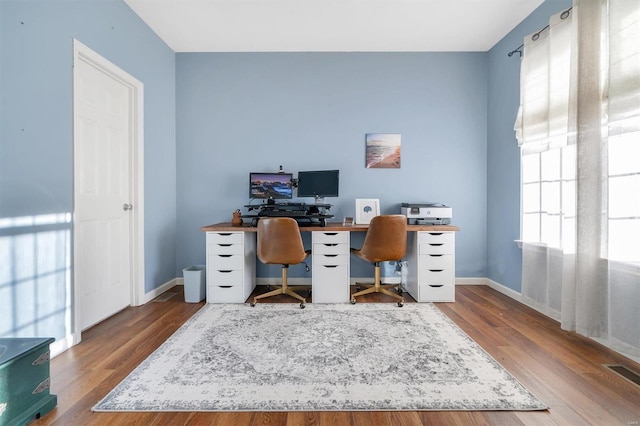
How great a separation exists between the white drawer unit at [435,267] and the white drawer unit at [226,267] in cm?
183

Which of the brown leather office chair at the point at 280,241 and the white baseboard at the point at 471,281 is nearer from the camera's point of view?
the brown leather office chair at the point at 280,241

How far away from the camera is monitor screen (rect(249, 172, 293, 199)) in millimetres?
3620

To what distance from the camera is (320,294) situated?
10.6ft

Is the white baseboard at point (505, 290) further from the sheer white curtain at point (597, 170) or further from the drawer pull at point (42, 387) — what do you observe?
the drawer pull at point (42, 387)

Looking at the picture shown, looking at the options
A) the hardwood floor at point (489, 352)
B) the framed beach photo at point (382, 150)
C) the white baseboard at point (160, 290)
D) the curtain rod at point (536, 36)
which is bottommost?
the hardwood floor at point (489, 352)

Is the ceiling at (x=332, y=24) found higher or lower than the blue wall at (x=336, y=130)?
higher

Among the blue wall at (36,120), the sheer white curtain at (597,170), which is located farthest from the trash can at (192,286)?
the sheer white curtain at (597,170)

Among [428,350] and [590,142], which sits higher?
[590,142]

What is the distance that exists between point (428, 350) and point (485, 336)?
1.90ft

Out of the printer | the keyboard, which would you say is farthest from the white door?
the printer

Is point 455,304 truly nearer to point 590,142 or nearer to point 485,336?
point 485,336

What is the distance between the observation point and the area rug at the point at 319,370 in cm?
160

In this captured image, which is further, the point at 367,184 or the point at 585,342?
the point at 367,184

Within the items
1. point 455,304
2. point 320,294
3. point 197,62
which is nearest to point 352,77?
point 197,62
